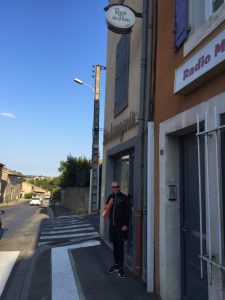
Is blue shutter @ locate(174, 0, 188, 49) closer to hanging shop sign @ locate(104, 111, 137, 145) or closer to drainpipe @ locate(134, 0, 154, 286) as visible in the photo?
drainpipe @ locate(134, 0, 154, 286)

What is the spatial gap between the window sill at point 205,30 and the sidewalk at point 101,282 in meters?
3.63

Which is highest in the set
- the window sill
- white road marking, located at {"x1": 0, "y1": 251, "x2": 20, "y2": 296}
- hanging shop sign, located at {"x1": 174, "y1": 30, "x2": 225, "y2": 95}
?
the window sill

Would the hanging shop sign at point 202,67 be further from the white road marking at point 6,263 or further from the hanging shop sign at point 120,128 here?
the white road marking at point 6,263

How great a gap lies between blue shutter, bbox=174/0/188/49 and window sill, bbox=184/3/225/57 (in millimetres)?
202

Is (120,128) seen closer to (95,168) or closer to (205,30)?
(205,30)

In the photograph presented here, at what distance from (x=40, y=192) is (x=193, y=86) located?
123 metres

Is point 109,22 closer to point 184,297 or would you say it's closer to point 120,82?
point 120,82

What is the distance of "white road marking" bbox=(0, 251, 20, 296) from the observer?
252 inches

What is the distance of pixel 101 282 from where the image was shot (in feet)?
19.7

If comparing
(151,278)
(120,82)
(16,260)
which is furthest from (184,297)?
(120,82)

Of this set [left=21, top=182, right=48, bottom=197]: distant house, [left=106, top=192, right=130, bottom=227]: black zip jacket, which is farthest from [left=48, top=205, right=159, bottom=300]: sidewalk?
[left=21, top=182, right=48, bottom=197]: distant house

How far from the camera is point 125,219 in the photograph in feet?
21.2

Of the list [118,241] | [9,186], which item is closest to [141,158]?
[118,241]

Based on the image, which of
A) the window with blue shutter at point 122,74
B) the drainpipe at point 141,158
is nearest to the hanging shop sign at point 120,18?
the drainpipe at point 141,158
